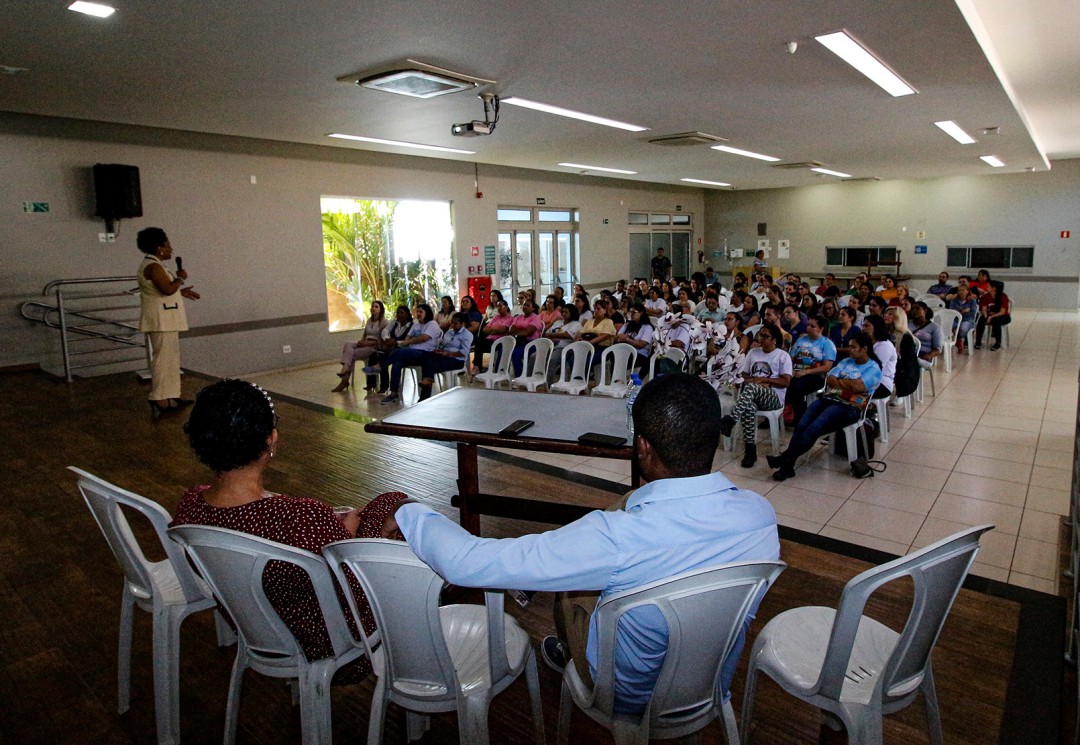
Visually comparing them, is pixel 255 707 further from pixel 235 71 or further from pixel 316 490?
pixel 235 71

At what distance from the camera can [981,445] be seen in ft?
18.3

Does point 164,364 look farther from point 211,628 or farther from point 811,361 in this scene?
point 811,361

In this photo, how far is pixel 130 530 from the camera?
2.14 metres

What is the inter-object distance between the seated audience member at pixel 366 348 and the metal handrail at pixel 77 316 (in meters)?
2.26

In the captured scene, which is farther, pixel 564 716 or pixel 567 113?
pixel 567 113

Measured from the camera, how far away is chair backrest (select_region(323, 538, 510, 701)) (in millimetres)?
1578

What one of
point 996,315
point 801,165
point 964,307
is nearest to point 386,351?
point 964,307

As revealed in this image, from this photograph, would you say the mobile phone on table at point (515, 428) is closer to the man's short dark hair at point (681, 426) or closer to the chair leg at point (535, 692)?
the chair leg at point (535, 692)

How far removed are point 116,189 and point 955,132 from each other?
987 cm

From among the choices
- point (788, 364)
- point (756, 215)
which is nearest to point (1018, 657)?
point (788, 364)

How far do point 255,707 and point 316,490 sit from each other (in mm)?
2068

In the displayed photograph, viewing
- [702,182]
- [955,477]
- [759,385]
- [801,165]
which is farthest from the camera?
[702,182]

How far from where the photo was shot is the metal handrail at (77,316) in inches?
279

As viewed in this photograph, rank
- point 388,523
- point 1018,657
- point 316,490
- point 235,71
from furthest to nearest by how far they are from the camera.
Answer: point 235,71 → point 316,490 → point 1018,657 → point 388,523
